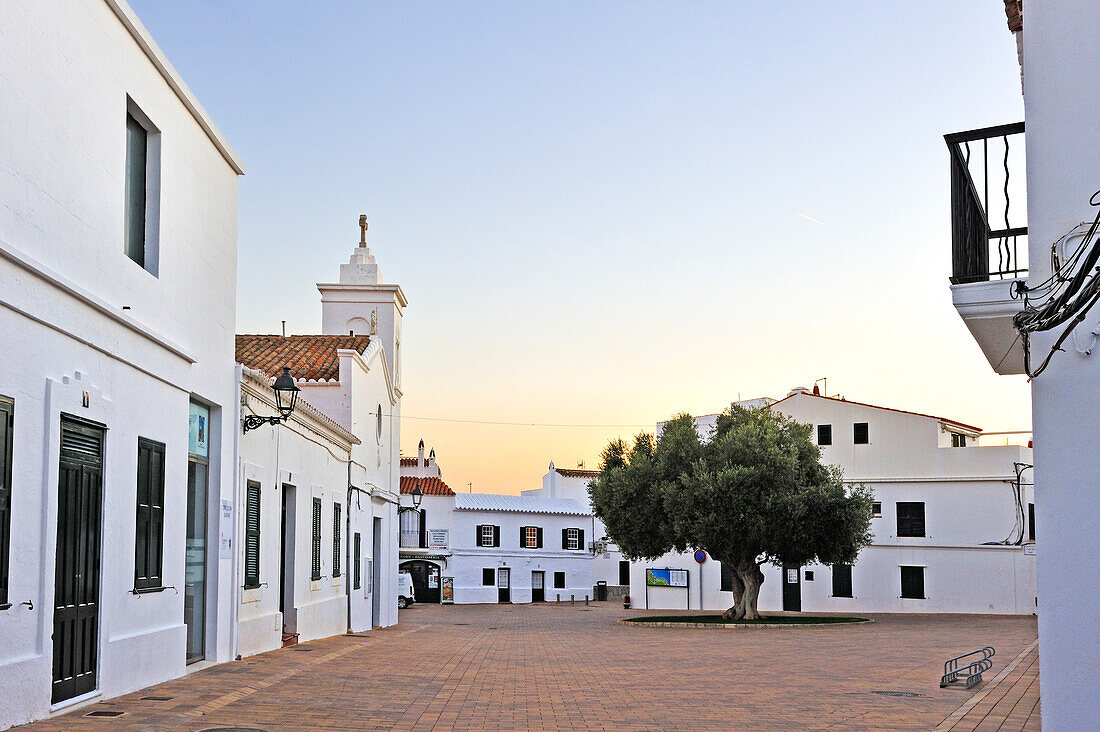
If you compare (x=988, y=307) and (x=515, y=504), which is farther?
(x=515, y=504)

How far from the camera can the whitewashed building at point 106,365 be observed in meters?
8.60

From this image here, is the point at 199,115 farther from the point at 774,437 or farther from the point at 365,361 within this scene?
the point at 774,437

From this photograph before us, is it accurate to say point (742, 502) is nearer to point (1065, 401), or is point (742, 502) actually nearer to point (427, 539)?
point (1065, 401)

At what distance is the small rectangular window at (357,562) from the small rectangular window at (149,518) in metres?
13.3

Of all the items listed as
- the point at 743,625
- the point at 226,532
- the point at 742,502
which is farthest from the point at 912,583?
the point at 226,532

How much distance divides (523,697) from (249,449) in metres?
5.92

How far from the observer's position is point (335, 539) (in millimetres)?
22953

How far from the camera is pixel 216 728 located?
8.84 m

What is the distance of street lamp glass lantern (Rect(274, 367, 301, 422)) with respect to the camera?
15.5 metres

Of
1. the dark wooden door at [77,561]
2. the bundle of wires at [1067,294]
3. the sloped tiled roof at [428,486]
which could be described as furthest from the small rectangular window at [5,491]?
the sloped tiled roof at [428,486]

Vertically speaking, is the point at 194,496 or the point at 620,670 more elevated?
the point at 194,496

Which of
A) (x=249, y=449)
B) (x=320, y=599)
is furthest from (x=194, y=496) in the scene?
(x=320, y=599)

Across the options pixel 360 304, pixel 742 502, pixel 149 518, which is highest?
pixel 360 304

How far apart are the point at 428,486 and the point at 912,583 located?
89.7 feet
